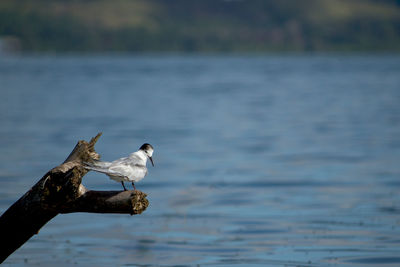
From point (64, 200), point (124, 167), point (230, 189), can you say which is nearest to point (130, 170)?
point (124, 167)

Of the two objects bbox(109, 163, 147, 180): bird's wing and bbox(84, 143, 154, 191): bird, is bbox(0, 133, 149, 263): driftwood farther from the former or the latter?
bbox(109, 163, 147, 180): bird's wing

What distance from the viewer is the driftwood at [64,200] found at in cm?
768

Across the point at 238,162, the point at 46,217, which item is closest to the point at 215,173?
the point at 238,162

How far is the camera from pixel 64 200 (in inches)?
305

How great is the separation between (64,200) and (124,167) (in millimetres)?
871

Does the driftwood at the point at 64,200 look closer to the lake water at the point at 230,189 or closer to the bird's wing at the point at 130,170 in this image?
the bird's wing at the point at 130,170

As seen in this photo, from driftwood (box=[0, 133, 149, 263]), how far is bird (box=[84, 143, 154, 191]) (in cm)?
18

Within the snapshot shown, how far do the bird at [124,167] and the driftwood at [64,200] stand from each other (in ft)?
0.59

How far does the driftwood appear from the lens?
7.68 m

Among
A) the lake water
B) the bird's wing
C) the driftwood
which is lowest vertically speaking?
the driftwood

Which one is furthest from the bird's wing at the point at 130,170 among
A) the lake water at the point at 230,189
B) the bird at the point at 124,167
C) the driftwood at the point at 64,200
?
the lake water at the point at 230,189

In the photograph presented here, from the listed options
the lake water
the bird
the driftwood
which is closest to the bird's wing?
the bird

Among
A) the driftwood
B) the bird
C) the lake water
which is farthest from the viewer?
the lake water

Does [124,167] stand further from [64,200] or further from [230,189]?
[230,189]
